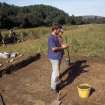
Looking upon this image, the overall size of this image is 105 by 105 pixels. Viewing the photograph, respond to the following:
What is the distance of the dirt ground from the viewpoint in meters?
6.80

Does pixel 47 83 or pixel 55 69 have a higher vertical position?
pixel 55 69

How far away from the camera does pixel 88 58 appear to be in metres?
11.2

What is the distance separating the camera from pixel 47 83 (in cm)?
817

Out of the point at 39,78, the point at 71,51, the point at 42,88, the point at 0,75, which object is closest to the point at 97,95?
the point at 42,88

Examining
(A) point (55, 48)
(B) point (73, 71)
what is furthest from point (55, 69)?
(B) point (73, 71)

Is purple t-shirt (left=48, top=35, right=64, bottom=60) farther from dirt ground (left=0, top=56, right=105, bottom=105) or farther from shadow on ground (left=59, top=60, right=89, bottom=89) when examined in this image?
shadow on ground (left=59, top=60, right=89, bottom=89)

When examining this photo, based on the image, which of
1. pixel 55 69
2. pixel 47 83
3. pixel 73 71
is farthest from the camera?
pixel 73 71

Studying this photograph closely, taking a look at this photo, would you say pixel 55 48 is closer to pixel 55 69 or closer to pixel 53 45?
pixel 53 45

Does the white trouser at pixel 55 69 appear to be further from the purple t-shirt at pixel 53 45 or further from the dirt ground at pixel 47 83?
the dirt ground at pixel 47 83

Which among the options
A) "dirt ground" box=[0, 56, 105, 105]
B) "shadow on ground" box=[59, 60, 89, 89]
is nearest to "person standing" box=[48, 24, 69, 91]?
"dirt ground" box=[0, 56, 105, 105]

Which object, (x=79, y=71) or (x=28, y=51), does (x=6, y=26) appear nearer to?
(x=28, y=51)

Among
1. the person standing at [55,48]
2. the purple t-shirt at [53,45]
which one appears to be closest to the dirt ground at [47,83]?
the person standing at [55,48]

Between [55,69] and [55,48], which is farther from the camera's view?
[55,69]

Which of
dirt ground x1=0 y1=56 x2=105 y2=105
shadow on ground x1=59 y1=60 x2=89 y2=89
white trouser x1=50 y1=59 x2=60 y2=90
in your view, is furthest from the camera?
shadow on ground x1=59 y1=60 x2=89 y2=89
